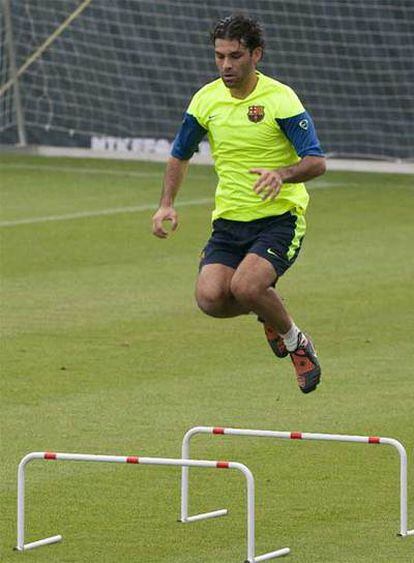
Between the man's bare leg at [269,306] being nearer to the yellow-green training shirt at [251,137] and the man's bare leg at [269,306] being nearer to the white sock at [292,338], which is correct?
the white sock at [292,338]

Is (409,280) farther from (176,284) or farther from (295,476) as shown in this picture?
(295,476)

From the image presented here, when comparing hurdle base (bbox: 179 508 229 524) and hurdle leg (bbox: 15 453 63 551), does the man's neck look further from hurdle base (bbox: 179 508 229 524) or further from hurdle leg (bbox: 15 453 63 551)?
hurdle leg (bbox: 15 453 63 551)

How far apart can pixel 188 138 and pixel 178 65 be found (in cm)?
1680

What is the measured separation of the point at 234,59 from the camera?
9656 millimetres

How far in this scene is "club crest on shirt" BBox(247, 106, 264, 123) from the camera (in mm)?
9867

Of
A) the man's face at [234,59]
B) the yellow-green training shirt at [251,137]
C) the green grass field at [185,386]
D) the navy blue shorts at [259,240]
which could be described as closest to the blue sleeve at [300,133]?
the yellow-green training shirt at [251,137]

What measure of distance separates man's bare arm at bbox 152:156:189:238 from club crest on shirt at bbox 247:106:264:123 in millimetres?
596

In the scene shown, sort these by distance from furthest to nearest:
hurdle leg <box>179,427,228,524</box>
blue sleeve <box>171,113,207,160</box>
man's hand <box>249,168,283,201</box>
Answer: blue sleeve <box>171,113,207,160</box>
man's hand <box>249,168,283,201</box>
hurdle leg <box>179,427,228,524</box>

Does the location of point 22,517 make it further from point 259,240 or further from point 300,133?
point 300,133

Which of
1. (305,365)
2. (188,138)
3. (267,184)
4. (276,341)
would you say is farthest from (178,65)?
(267,184)

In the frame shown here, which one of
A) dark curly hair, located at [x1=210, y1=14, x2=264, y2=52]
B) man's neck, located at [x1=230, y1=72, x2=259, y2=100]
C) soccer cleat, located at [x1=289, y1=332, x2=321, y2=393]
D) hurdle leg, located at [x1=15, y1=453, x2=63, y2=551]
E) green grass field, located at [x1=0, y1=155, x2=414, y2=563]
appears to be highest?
dark curly hair, located at [x1=210, y1=14, x2=264, y2=52]

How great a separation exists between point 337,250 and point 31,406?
8.01 metres

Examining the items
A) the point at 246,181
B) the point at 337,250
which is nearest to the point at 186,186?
the point at 337,250

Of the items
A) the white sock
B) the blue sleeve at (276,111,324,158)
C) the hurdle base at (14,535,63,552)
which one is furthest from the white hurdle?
the blue sleeve at (276,111,324,158)
